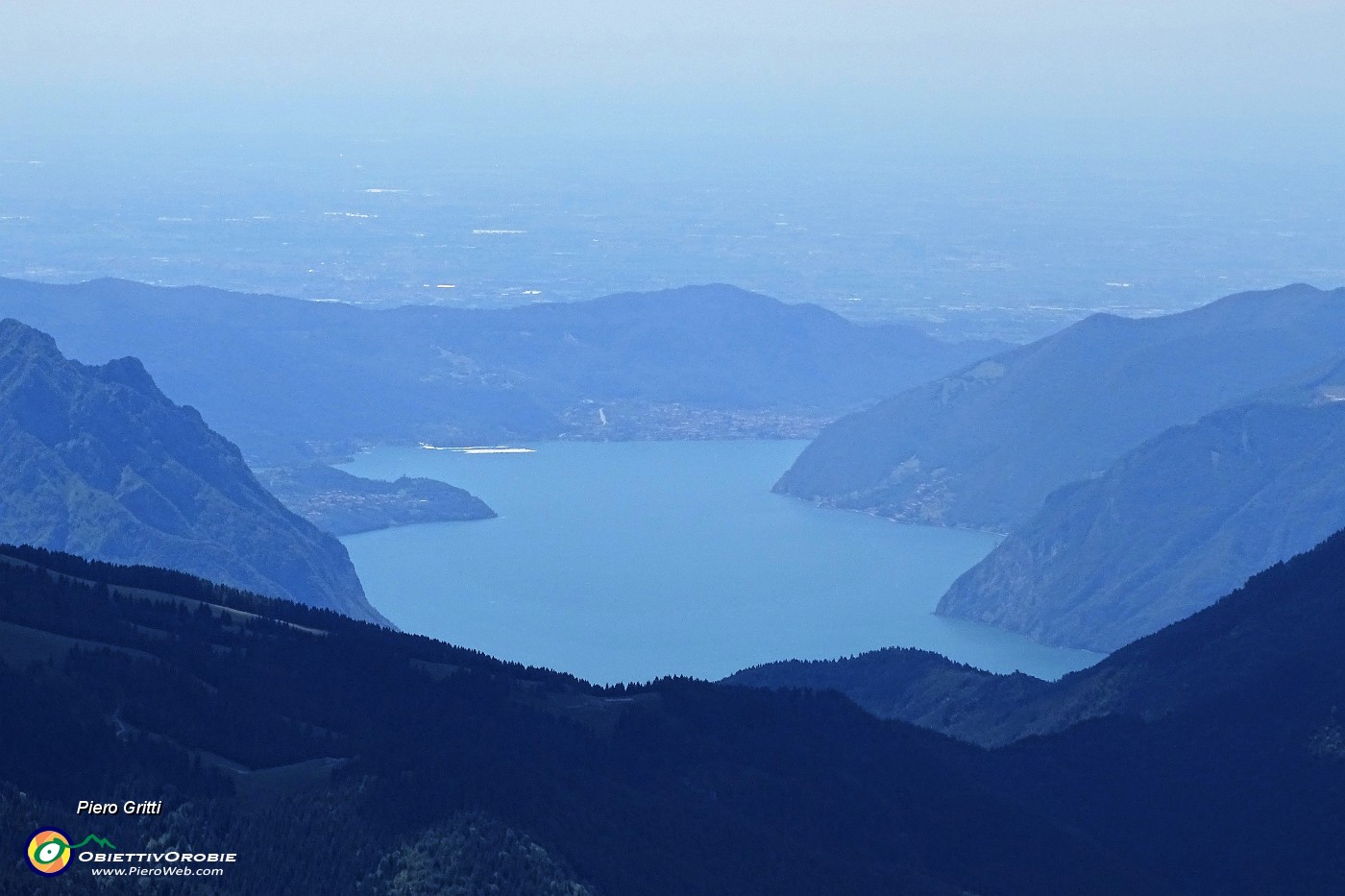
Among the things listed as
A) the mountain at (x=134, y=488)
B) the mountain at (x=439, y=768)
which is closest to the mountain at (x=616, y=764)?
the mountain at (x=439, y=768)

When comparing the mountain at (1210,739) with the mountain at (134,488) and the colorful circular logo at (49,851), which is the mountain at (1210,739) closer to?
the colorful circular logo at (49,851)

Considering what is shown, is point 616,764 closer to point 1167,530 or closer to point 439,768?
point 439,768

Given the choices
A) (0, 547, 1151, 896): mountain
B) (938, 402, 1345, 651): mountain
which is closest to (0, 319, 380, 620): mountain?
(938, 402, 1345, 651): mountain

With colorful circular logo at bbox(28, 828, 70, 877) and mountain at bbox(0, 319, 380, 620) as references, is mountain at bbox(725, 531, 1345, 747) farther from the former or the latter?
mountain at bbox(0, 319, 380, 620)

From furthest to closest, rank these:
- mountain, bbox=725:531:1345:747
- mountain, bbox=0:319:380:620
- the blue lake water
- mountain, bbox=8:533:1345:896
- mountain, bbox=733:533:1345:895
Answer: the blue lake water, mountain, bbox=0:319:380:620, mountain, bbox=725:531:1345:747, mountain, bbox=733:533:1345:895, mountain, bbox=8:533:1345:896

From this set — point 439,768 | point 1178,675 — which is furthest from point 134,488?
point 439,768

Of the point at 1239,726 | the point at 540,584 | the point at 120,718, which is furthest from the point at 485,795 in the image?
the point at 540,584

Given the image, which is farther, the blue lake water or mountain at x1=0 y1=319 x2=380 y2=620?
the blue lake water
